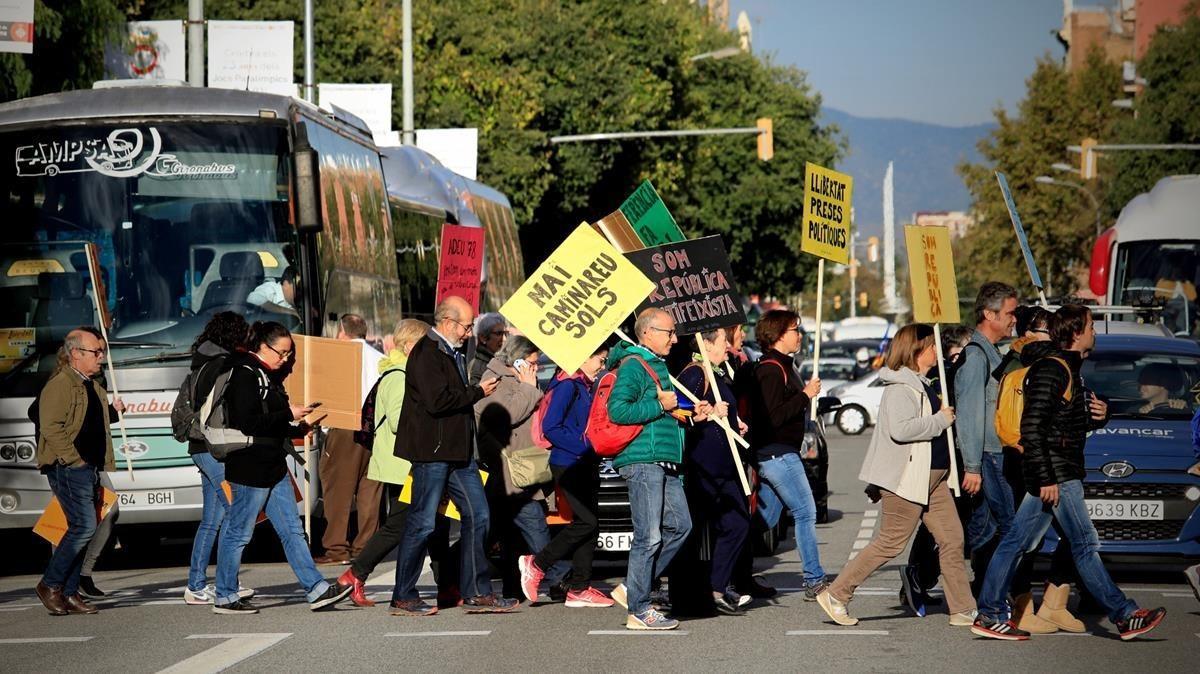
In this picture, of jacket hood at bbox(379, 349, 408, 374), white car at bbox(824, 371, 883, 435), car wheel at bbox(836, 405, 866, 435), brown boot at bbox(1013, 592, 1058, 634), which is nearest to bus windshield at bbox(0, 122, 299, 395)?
jacket hood at bbox(379, 349, 408, 374)

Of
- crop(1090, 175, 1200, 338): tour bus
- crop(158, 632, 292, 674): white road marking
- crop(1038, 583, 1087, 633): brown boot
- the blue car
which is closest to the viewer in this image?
crop(158, 632, 292, 674): white road marking

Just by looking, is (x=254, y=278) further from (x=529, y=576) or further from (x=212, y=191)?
(x=529, y=576)

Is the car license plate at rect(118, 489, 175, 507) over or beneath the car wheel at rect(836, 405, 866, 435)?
over

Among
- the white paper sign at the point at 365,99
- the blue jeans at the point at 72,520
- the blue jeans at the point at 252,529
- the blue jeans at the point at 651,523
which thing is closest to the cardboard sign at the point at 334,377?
the blue jeans at the point at 252,529

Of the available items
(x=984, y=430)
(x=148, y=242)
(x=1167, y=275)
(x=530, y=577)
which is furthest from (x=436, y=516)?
(x=1167, y=275)

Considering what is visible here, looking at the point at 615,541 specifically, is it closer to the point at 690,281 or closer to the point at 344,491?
the point at 690,281

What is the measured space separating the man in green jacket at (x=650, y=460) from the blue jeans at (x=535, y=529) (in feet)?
4.74

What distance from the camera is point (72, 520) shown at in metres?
11.7

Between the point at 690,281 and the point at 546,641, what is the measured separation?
98.5 inches

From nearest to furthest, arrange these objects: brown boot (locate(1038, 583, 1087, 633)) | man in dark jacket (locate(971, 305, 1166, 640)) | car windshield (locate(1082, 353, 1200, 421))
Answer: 1. man in dark jacket (locate(971, 305, 1166, 640))
2. brown boot (locate(1038, 583, 1087, 633))
3. car windshield (locate(1082, 353, 1200, 421))

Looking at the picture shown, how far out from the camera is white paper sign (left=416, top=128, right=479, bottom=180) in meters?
32.4

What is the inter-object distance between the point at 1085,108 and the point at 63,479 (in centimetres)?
6102

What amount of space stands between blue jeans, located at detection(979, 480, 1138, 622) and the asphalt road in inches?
8.6

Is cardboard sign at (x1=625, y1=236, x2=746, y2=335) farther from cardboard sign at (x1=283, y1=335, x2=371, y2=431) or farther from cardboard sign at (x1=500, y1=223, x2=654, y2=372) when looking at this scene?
cardboard sign at (x1=283, y1=335, x2=371, y2=431)
